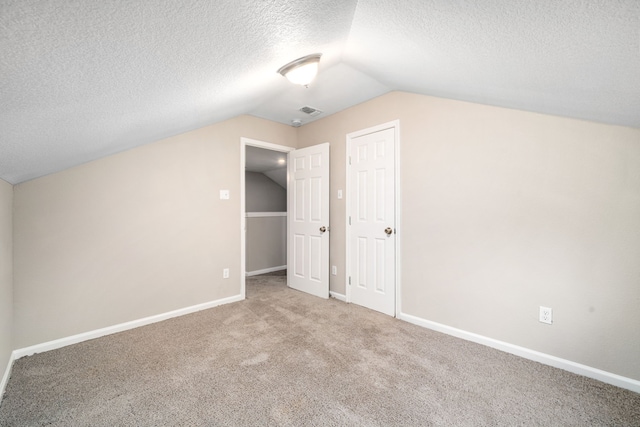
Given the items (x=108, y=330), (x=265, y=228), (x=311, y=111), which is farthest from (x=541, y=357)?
(x=265, y=228)

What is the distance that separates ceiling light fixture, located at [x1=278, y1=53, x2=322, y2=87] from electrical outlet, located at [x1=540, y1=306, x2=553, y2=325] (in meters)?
2.38

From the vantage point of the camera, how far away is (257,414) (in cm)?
147

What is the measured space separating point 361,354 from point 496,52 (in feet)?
6.88

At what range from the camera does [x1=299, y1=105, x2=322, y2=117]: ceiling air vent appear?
3.26m

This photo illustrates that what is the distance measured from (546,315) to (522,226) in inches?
25.9

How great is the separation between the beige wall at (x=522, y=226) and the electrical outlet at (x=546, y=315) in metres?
0.03

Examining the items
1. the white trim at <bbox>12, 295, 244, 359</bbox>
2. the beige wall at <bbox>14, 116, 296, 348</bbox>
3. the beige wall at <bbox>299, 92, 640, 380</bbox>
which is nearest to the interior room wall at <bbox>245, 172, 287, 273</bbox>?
the beige wall at <bbox>14, 116, 296, 348</bbox>

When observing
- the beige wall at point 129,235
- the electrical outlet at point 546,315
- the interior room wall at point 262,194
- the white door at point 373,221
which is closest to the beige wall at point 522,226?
the electrical outlet at point 546,315

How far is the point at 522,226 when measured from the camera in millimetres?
2062

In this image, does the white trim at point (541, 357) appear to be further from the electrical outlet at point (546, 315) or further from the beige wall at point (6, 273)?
the beige wall at point (6, 273)

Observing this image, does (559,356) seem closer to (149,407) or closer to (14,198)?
(149,407)

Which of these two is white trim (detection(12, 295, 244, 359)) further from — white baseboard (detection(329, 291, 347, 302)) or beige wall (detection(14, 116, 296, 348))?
white baseboard (detection(329, 291, 347, 302))

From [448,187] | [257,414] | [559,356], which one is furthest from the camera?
[448,187]

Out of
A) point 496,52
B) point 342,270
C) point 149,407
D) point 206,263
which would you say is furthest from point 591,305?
point 206,263
